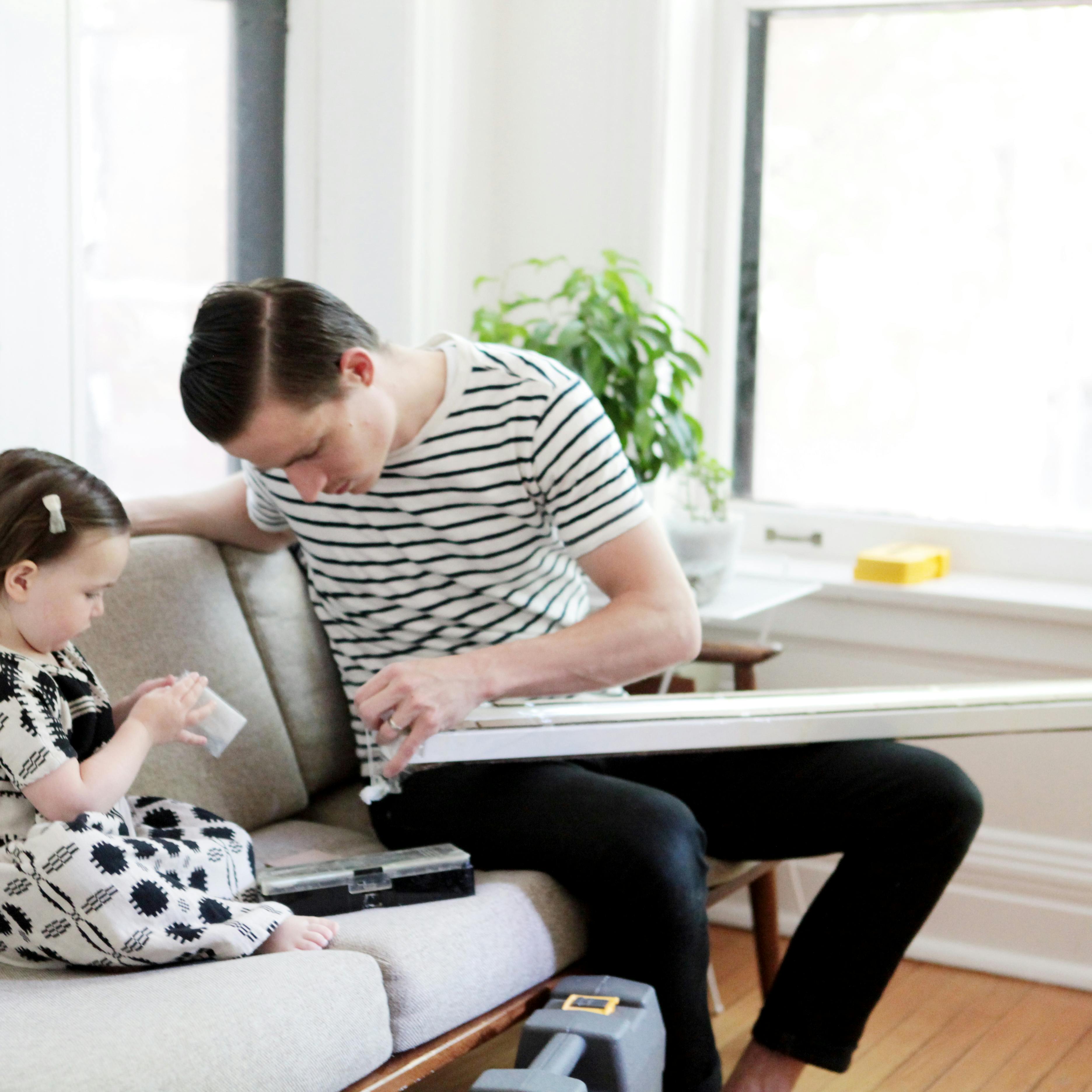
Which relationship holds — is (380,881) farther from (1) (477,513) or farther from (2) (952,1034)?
(2) (952,1034)

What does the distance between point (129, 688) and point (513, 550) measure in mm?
512

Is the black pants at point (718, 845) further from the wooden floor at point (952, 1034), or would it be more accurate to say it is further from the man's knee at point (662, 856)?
the wooden floor at point (952, 1034)

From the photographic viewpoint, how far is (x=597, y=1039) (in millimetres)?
1361

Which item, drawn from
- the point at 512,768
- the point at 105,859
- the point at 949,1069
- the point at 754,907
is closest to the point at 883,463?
the point at 754,907

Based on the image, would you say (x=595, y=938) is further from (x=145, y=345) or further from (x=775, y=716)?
(x=145, y=345)

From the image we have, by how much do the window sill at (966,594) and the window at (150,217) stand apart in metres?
1.13

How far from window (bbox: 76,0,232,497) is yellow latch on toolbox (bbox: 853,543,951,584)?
1.21 meters

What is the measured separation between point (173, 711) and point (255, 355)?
391 millimetres

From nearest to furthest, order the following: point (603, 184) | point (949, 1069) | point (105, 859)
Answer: point (105, 859)
point (949, 1069)
point (603, 184)

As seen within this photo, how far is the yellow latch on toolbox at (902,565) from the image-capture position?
2.56m

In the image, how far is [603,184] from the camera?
9.04 feet

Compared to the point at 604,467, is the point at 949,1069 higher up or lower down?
lower down

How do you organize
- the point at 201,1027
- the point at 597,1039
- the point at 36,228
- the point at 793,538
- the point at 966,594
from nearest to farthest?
the point at 201,1027, the point at 597,1039, the point at 36,228, the point at 966,594, the point at 793,538

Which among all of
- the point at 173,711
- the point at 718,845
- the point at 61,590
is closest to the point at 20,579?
the point at 61,590
